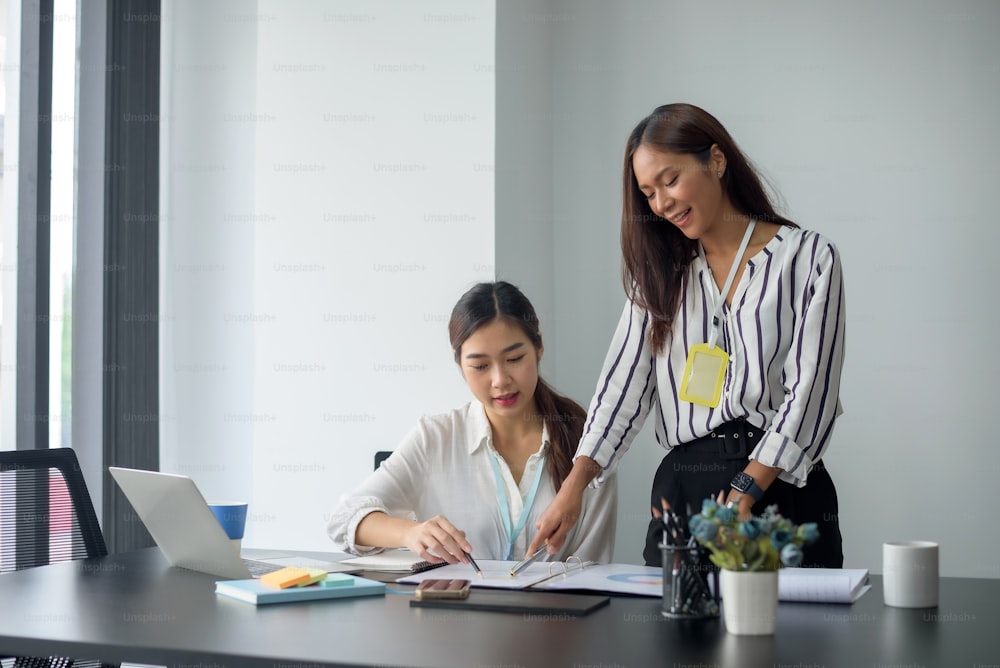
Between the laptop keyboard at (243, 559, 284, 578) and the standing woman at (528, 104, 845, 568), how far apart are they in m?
0.52

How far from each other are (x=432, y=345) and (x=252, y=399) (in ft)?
2.58

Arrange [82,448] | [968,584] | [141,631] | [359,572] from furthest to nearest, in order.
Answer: [82,448] → [359,572] → [968,584] → [141,631]

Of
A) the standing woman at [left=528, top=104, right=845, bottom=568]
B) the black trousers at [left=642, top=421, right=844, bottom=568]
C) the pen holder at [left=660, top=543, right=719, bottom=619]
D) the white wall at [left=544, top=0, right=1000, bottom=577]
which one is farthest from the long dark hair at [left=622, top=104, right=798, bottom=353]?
the white wall at [left=544, top=0, right=1000, bottom=577]

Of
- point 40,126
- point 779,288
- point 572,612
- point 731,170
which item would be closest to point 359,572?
point 572,612

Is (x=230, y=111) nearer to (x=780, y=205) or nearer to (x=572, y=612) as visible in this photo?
(x=780, y=205)

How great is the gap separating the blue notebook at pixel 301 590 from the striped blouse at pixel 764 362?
69 centimetres

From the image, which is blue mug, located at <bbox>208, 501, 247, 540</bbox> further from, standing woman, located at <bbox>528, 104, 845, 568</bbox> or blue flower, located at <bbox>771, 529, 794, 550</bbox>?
blue flower, located at <bbox>771, 529, 794, 550</bbox>

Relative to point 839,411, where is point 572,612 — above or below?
below

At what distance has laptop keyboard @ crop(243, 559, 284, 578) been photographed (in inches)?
74.2

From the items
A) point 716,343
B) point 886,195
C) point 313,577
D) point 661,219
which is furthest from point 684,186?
point 886,195

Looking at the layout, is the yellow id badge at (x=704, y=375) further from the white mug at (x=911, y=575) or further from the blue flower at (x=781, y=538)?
the blue flower at (x=781, y=538)

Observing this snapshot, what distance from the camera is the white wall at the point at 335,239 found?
3094 mm

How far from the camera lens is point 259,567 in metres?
1.96

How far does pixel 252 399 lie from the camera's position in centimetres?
350
